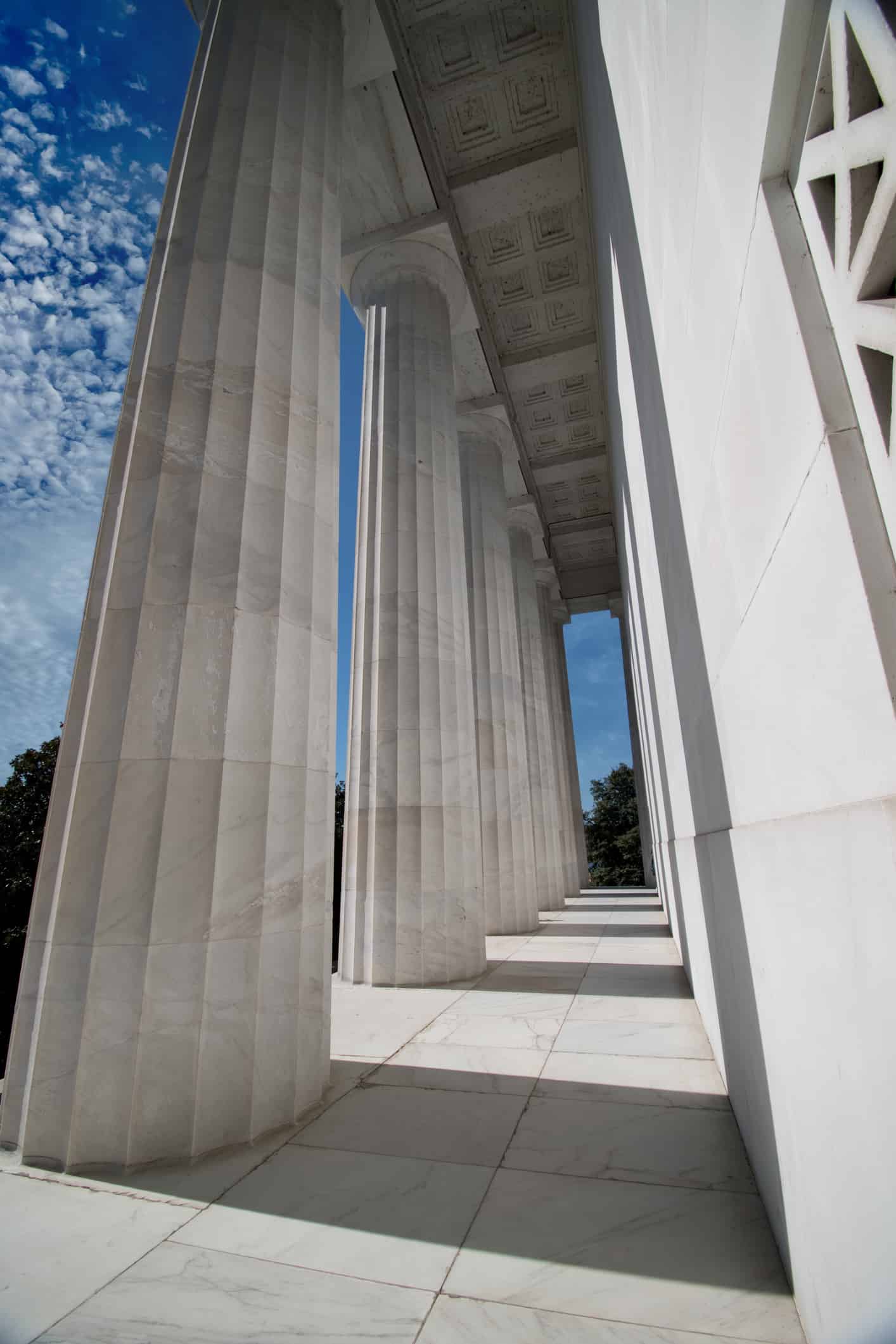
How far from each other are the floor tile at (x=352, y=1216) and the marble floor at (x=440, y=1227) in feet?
0.06

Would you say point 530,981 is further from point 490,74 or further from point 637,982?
point 490,74

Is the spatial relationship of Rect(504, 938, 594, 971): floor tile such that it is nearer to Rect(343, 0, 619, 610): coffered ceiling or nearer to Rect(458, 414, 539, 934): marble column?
Rect(458, 414, 539, 934): marble column

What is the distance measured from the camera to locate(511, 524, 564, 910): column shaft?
110 feet

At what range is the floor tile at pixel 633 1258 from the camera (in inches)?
156

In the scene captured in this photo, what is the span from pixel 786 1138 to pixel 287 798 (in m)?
5.91

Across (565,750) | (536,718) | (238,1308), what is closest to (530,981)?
(238,1308)

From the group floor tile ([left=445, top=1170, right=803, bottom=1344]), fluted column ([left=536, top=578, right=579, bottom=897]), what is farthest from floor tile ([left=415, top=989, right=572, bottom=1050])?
fluted column ([left=536, top=578, right=579, bottom=897])

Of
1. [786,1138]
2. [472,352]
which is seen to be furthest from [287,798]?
[472,352]

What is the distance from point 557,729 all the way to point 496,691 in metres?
20.7

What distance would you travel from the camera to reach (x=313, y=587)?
905 centimetres

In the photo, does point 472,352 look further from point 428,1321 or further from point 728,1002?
point 428,1321

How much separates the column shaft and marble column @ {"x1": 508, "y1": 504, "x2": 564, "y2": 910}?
33 millimetres

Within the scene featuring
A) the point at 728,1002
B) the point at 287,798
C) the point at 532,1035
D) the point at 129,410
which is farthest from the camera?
the point at 532,1035

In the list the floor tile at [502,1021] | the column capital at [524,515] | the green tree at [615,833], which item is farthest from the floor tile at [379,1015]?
the green tree at [615,833]
